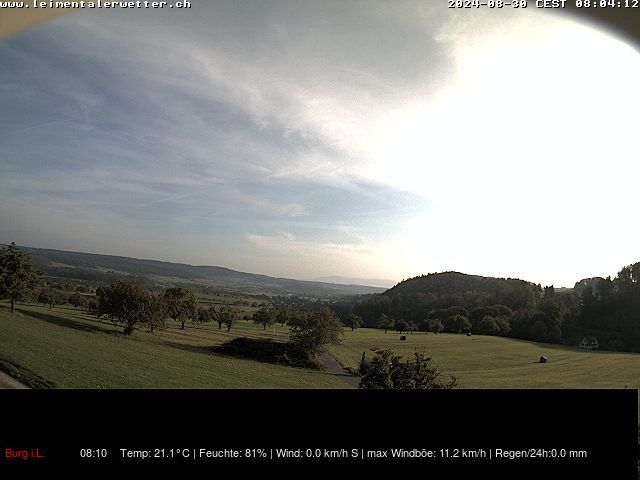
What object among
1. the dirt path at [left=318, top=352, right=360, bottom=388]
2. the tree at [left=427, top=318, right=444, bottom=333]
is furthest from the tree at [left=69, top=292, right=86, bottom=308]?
the tree at [left=427, top=318, right=444, bottom=333]

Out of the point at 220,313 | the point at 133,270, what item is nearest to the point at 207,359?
the point at 220,313

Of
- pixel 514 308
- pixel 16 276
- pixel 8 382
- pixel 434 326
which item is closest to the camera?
pixel 8 382

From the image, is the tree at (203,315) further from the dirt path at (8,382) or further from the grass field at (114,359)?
the dirt path at (8,382)

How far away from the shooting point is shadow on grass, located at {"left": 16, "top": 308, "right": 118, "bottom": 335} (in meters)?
4.67

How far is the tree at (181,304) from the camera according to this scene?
513cm

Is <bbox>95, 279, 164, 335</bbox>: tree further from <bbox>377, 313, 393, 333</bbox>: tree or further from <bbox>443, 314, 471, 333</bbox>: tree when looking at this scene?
<bbox>443, 314, 471, 333</bbox>: tree

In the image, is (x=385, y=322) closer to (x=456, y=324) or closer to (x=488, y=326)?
(x=456, y=324)

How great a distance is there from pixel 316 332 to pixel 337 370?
71cm

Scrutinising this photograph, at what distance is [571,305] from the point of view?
716cm

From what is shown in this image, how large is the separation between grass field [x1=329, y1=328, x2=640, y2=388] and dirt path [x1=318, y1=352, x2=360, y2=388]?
103 millimetres

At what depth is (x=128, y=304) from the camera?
4.89 m
